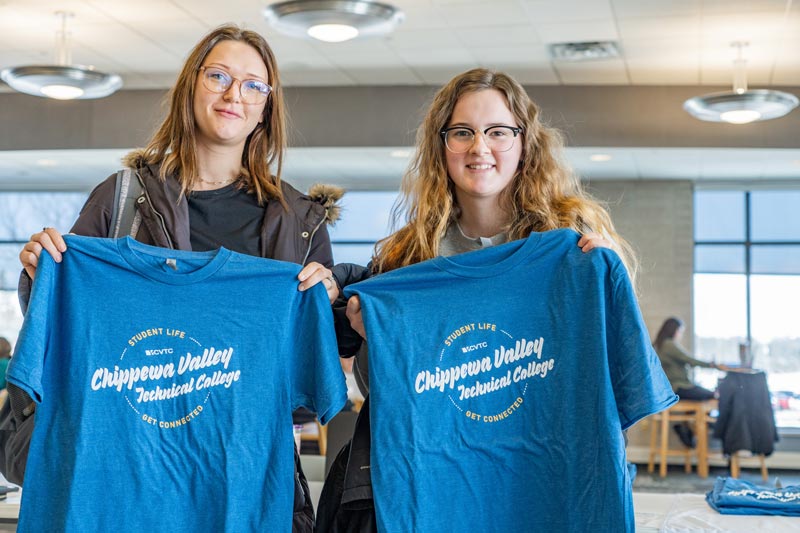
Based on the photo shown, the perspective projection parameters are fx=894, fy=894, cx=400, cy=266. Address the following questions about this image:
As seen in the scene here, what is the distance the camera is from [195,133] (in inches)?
86.9

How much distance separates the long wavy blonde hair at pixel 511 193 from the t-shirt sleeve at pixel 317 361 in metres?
0.24

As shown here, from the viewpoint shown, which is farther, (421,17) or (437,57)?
(437,57)

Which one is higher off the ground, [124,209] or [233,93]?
[233,93]

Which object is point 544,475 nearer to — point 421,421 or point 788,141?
point 421,421

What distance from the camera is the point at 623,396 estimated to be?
1841mm

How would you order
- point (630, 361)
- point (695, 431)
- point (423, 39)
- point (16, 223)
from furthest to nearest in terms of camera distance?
point (16, 223) → point (695, 431) → point (423, 39) → point (630, 361)

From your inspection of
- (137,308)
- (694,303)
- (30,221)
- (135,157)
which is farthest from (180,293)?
(30,221)

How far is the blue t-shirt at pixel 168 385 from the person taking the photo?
6.18 feet

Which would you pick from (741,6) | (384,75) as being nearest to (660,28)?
(741,6)

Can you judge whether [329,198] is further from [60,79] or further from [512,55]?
[512,55]

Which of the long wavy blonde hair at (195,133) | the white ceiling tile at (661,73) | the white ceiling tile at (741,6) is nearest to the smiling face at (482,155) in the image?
the long wavy blonde hair at (195,133)

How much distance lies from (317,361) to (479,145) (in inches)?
24.1

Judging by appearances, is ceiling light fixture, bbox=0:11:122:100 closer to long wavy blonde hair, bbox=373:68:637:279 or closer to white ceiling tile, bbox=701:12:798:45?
white ceiling tile, bbox=701:12:798:45

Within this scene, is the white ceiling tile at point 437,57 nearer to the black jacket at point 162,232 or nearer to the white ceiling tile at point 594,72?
the white ceiling tile at point 594,72
